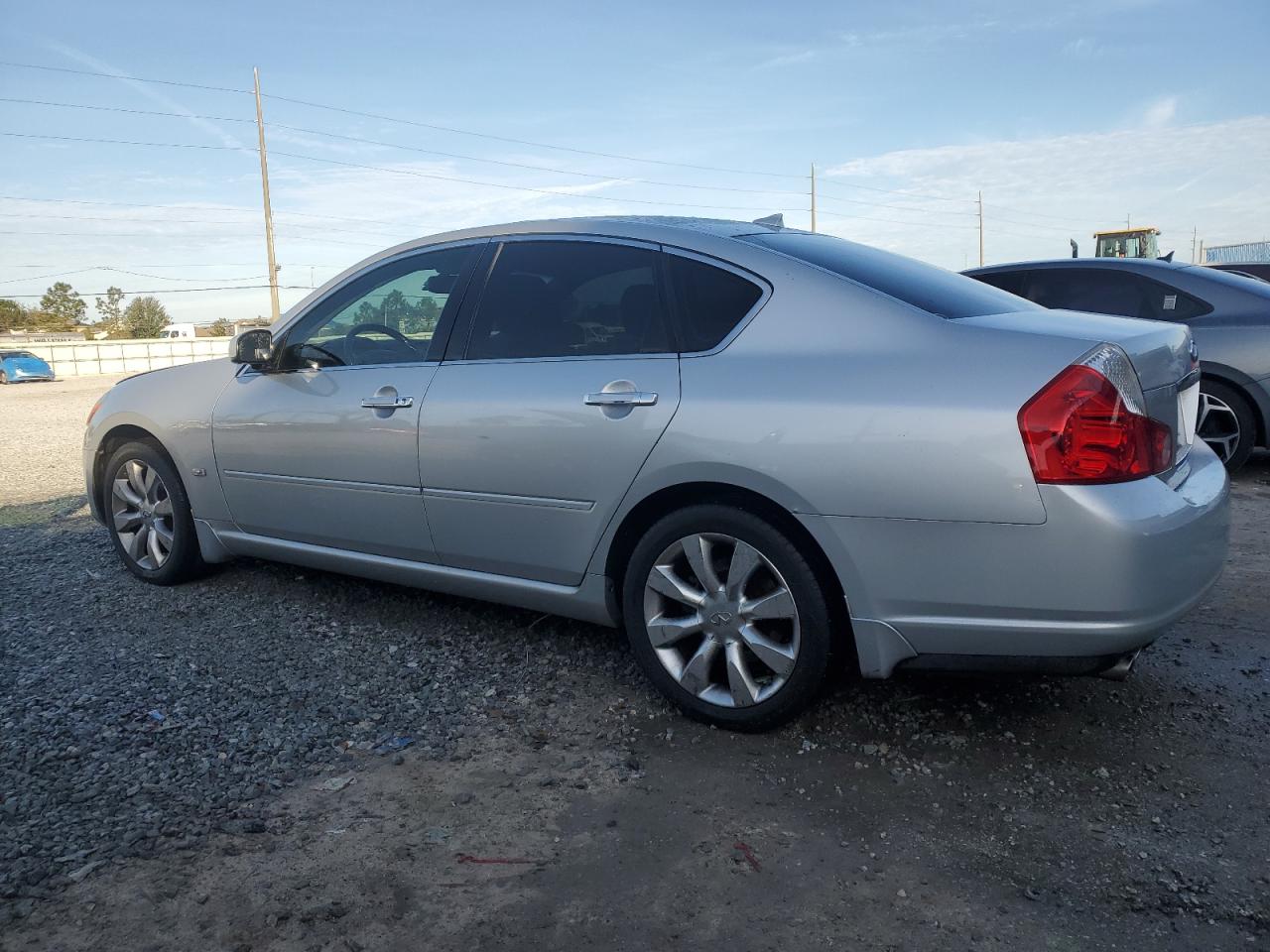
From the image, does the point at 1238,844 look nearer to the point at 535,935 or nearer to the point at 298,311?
the point at 535,935

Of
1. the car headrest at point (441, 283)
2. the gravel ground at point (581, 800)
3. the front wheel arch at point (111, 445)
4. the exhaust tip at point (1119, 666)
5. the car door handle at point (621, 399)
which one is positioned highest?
the car headrest at point (441, 283)

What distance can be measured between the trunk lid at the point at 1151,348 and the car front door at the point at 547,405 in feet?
3.56

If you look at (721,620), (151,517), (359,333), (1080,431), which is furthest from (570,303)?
(151,517)

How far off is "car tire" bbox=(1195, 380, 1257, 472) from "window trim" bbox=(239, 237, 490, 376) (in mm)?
5243

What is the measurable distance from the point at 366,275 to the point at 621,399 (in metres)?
1.69

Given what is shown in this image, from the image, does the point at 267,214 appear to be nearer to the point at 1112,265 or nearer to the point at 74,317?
the point at 1112,265

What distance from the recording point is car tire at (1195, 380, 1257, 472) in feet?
22.1

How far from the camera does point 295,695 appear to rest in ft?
11.9

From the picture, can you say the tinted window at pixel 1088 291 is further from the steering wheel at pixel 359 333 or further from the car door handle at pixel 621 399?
the steering wheel at pixel 359 333

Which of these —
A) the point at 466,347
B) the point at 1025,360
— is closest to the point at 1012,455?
the point at 1025,360

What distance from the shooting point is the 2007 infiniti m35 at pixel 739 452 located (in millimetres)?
2635

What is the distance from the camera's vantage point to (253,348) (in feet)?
14.6

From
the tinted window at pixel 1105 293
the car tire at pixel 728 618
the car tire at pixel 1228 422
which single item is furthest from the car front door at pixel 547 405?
the car tire at pixel 1228 422

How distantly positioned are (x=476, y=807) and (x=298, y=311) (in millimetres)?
2639
